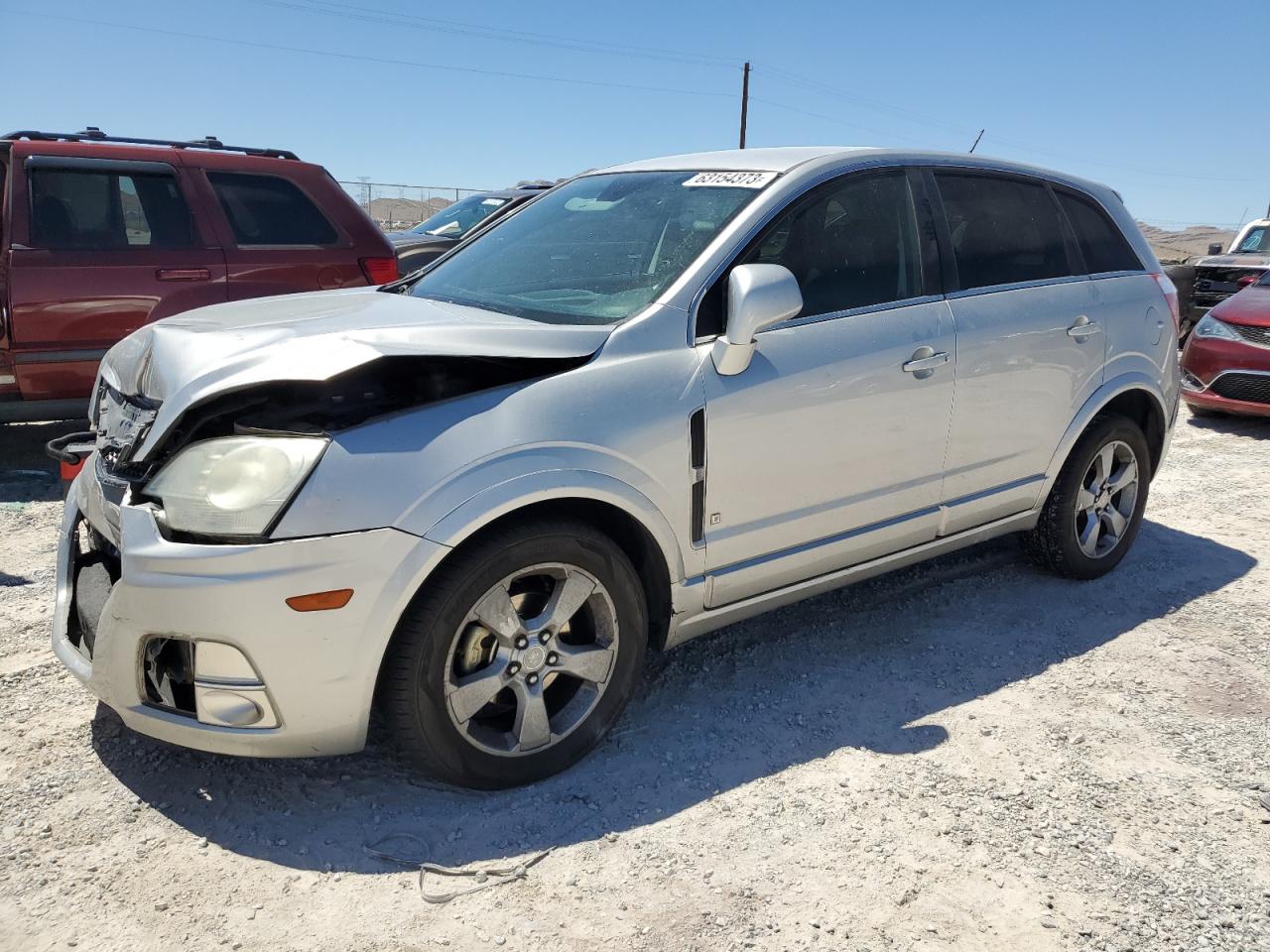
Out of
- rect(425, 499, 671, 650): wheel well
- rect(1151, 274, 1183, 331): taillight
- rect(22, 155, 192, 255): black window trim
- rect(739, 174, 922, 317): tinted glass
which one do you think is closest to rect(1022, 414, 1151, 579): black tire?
rect(1151, 274, 1183, 331): taillight

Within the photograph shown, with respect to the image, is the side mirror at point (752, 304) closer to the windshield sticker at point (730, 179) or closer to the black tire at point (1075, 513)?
the windshield sticker at point (730, 179)

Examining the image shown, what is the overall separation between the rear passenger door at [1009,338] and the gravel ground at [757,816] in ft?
2.19

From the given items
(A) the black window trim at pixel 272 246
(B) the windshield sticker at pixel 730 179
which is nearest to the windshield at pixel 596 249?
(B) the windshield sticker at pixel 730 179

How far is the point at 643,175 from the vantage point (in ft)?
12.3

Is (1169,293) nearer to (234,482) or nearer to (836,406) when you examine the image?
(836,406)

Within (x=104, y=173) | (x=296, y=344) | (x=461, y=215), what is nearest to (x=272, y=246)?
(x=104, y=173)

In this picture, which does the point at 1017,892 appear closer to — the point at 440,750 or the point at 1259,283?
the point at 440,750

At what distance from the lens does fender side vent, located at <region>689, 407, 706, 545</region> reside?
295 centimetres

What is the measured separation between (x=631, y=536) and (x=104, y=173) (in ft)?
15.2

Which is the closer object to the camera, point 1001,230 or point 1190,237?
point 1001,230

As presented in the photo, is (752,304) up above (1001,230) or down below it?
below

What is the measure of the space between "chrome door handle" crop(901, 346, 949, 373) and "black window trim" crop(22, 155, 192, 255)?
4.44 metres

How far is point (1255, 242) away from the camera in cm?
1275

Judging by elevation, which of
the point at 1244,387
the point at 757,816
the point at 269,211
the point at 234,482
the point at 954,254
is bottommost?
the point at 757,816
